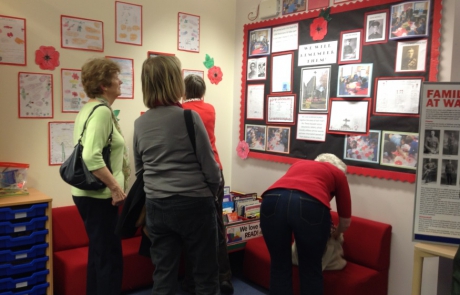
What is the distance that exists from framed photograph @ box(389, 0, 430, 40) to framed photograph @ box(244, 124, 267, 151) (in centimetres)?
135

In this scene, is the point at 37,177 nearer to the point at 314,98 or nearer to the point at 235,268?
the point at 235,268

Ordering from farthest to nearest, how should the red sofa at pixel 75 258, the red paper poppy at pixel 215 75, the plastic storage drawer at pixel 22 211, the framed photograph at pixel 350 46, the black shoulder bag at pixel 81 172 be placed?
the red paper poppy at pixel 215 75
the framed photograph at pixel 350 46
the red sofa at pixel 75 258
the plastic storage drawer at pixel 22 211
the black shoulder bag at pixel 81 172

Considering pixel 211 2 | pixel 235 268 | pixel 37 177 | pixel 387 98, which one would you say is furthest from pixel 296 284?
pixel 211 2

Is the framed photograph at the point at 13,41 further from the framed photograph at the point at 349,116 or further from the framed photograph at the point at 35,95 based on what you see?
the framed photograph at the point at 349,116

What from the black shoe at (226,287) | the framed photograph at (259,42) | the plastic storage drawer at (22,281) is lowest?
the black shoe at (226,287)

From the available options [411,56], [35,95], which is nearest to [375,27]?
[411,56]

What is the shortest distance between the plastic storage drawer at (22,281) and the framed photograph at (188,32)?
207cm

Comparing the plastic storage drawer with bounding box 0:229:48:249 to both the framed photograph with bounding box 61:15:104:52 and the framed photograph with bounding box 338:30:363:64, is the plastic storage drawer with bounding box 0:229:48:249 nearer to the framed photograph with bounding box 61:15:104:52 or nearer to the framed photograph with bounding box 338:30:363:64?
the framed photograph with bounding box 61:15:104:52

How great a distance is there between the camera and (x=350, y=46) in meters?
2.82

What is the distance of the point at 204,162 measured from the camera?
5.98 feet

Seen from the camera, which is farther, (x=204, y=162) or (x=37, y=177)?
(x=37, y=177)

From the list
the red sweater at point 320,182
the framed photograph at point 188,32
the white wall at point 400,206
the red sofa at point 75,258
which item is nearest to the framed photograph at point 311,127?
the white wall at point 400,206

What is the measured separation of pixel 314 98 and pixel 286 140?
0.44 m

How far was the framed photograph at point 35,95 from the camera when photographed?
9.02ft
